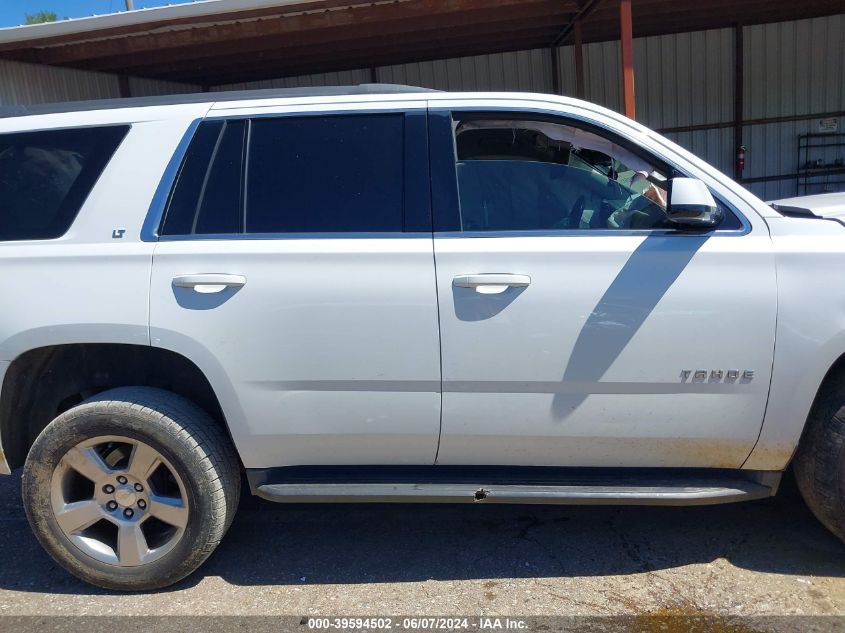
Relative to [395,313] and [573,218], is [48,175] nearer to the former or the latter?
[395,313]

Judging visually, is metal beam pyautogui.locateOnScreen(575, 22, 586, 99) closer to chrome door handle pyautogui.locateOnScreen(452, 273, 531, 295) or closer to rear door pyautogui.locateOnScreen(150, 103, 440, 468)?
rear door pyautogui.locateOnScreen(150, 103, 440, 468)

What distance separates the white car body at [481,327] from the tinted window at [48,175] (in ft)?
0.29

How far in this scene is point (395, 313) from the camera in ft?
8.93

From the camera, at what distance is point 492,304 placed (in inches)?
106

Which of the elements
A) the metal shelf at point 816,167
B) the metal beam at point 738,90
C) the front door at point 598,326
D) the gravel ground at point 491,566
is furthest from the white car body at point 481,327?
the metal shelf at point 816,167

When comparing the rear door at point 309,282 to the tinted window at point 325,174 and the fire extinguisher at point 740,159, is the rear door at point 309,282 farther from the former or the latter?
the fire extinguisher at point 740,159

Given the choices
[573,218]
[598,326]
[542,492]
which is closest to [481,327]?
[598,326]

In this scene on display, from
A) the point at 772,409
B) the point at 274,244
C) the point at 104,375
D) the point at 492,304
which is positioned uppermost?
the point at 274,244

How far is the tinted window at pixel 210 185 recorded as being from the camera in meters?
2.87

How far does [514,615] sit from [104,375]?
83.2 inches

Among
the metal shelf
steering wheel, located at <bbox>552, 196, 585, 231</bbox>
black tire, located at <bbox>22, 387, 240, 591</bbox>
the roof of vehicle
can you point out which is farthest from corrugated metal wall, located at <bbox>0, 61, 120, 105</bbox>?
the metal shelf

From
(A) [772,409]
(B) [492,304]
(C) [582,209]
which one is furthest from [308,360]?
(A) [772,409]

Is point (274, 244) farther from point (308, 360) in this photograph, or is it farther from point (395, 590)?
point (395, 590)

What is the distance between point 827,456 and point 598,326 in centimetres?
107
